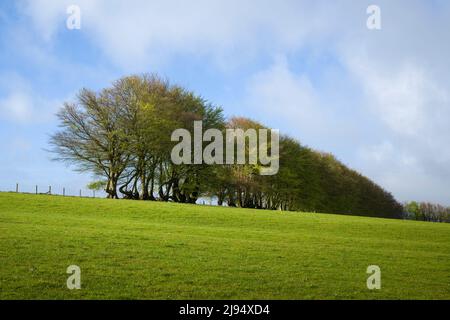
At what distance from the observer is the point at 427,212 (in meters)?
125

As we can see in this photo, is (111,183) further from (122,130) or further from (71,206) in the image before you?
(71,206)

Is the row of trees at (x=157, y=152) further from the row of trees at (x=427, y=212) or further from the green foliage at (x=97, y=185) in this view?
the row of trees at (x=427, y=212)

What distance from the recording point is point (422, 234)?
3694 cm

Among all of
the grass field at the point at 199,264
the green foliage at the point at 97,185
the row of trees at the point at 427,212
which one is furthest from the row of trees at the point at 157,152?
the row of trees at the point at 427,212

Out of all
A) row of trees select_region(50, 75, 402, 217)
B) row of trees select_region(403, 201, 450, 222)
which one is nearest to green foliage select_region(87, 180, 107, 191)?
row of trees select_region(50, 75, 402, 217)

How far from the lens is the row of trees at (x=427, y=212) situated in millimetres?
120625

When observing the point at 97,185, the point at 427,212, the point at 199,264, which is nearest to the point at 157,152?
the point at 97,185

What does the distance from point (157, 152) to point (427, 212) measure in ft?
313

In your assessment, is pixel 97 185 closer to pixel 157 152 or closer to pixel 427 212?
pixel 157 152

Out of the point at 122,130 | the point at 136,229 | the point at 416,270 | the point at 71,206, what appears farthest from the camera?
the point at 122,130

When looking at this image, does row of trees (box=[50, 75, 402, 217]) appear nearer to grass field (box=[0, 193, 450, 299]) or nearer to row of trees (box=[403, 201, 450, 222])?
grass field (box=[0, 193, 450, 299])

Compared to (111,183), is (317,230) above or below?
below
